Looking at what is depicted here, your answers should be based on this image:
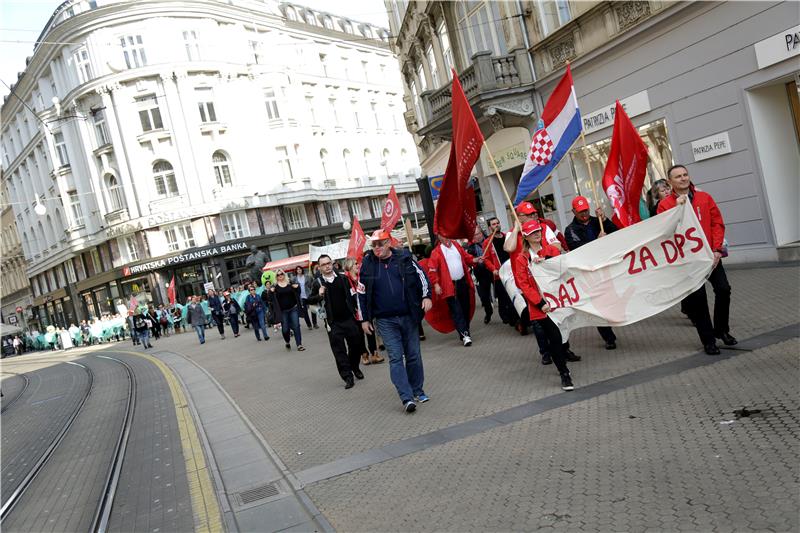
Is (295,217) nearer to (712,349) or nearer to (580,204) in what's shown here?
(580,204)

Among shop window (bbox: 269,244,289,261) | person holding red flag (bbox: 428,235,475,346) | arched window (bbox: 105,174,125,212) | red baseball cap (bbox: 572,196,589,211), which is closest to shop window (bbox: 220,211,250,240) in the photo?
shop window (bbox: 269,244,289,261)

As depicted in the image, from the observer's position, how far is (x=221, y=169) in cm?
4575

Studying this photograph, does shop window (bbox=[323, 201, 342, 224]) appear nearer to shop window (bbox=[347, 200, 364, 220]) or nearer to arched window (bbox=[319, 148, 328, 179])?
shop window (bbox=[347, 200, 364, 220])

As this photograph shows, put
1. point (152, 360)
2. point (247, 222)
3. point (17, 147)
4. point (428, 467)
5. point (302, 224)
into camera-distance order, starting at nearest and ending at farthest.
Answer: point (428, 467), point (152, 360), point (247, 222), point (302, 224), point (17, 147)

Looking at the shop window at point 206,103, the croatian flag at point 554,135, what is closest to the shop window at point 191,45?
the shop window at point 206,103

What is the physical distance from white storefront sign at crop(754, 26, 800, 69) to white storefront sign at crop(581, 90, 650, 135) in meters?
2.70

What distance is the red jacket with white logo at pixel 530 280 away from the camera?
704 centimetres

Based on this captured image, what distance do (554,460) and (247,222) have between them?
42258 millimetres

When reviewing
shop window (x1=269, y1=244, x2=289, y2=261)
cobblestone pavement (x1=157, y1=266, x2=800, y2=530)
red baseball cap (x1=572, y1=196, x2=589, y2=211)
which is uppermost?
shop window (x1=269, y1=244, x2=289, y2=261)

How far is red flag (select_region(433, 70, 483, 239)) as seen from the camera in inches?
334

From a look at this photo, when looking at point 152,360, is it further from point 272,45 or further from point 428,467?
point 272,45

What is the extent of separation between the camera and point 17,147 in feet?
189

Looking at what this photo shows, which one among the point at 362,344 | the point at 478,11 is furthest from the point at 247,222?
the point at 362,344

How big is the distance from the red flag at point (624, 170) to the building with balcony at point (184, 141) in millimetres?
34621
